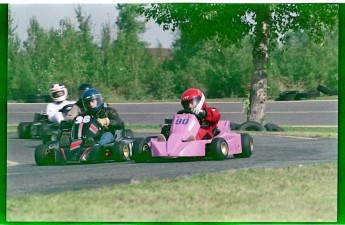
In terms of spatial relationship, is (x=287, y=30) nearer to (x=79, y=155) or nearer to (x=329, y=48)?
(x=329, y=48)

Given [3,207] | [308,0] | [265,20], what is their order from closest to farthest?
[3,207]
[308,0]
[265,20]

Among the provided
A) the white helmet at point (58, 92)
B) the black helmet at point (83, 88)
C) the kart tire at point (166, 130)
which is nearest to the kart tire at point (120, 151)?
the kart tire at point (166, 130)

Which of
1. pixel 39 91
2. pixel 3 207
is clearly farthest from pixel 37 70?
pixel 3 207

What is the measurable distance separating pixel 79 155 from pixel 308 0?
3993 millimetres

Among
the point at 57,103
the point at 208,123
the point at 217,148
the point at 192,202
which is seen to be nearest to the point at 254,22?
the point at 208,123

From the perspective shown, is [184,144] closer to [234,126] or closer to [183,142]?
[183,142]

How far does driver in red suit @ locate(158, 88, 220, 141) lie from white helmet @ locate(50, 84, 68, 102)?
189 centimetres

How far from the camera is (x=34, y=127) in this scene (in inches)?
667

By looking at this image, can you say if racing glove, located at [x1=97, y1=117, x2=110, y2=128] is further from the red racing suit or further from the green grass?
the green grass

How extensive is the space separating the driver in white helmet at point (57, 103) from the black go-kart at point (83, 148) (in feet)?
2.45

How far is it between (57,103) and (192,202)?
15.2ft

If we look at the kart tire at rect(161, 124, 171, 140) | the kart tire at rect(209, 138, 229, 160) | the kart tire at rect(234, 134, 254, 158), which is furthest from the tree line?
the kart tire at rect(209, 138, 229, 160)

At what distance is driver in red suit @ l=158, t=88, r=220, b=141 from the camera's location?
15445 mm

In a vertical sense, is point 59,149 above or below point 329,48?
below
